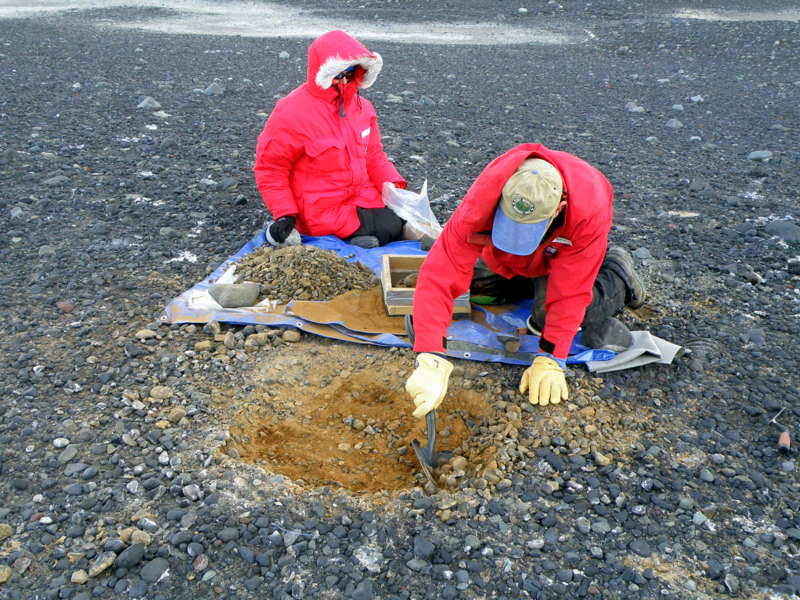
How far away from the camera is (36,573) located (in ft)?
7.14

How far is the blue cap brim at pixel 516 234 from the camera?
250cm

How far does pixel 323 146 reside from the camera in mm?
3984

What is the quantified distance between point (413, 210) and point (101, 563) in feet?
9.14

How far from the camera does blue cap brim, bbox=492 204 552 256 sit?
250cm

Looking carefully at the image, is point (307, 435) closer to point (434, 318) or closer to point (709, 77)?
point (434, 318)

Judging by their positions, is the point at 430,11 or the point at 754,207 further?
the point at 430,11

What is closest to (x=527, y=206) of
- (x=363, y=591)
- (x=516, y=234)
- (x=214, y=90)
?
(x=516, y=234)

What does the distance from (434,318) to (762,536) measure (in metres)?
1.45

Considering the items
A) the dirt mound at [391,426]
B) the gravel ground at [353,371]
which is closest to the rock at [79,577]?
the gravel ground at [353,371]

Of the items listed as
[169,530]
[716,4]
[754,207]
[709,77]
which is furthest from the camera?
[716,4]

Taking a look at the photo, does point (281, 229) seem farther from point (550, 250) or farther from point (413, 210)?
point (550, 250)

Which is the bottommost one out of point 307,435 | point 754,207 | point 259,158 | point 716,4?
point 307,435

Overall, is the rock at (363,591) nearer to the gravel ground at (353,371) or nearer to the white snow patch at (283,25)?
the gravel ground at (353,371)

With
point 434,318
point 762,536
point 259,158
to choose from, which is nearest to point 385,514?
point 434,318
